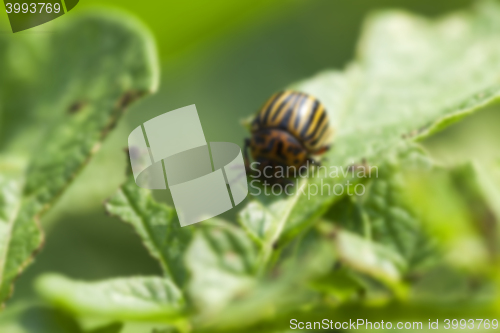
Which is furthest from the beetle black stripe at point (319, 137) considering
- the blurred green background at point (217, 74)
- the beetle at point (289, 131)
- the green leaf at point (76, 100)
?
the green leaf at point (76, 100)

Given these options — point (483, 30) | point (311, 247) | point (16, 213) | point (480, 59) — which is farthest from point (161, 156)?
point (483, 30)

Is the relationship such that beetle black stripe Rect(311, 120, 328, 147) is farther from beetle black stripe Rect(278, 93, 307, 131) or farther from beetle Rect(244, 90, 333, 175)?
beetle black stripe Rect(278, 93, 307, 131)

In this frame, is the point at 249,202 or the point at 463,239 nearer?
the point at 463,239

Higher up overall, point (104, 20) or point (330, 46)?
point (330, 46)

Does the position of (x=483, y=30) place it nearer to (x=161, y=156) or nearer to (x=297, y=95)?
(x=297, y=95)

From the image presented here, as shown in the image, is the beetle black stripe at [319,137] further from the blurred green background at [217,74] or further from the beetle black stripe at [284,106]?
the blurred green background at [217,74]

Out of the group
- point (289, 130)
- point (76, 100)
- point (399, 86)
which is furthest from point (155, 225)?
point (399, 86)
